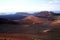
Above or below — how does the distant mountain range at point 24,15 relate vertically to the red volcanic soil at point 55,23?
above

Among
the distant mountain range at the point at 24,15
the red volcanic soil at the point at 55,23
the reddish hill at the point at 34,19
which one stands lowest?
the red volcanic soil at the point at 55,23

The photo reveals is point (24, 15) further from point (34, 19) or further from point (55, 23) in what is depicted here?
point (55, 23)

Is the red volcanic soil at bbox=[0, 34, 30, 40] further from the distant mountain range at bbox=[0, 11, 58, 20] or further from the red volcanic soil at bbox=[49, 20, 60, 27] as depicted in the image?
the red volcanic soil at bbox=[49, 20, 60, 27]

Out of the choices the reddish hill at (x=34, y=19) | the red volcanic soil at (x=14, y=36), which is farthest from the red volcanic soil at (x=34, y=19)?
the red volcanic soil at (x=14, y=36)

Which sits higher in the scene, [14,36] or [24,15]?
[24,15]

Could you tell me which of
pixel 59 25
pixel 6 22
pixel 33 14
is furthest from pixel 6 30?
pixel 59 25

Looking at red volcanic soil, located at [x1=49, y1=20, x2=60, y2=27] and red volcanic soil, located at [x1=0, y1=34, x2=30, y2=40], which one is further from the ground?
red volcanic soil, located at [x1=49, y1=20, x2=60, y2=27]

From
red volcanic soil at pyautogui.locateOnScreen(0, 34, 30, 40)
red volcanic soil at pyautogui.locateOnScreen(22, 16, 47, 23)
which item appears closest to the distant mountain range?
red volcanic soil at pyautogui.locateOnScreen(22, 16, 47, 23)

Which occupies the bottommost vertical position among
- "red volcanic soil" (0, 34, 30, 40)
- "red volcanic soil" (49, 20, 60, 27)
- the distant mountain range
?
"red volcanic soil" (0, 34, 30, 40)

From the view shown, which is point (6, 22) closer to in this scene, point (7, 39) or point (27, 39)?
point (7, 39)

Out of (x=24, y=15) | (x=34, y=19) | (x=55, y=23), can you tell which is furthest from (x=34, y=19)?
(x=55, y=23)

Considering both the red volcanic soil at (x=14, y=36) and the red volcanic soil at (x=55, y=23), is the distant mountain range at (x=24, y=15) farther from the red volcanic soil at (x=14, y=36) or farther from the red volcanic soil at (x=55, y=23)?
the red volcanic soil at (x=14, y=36)
